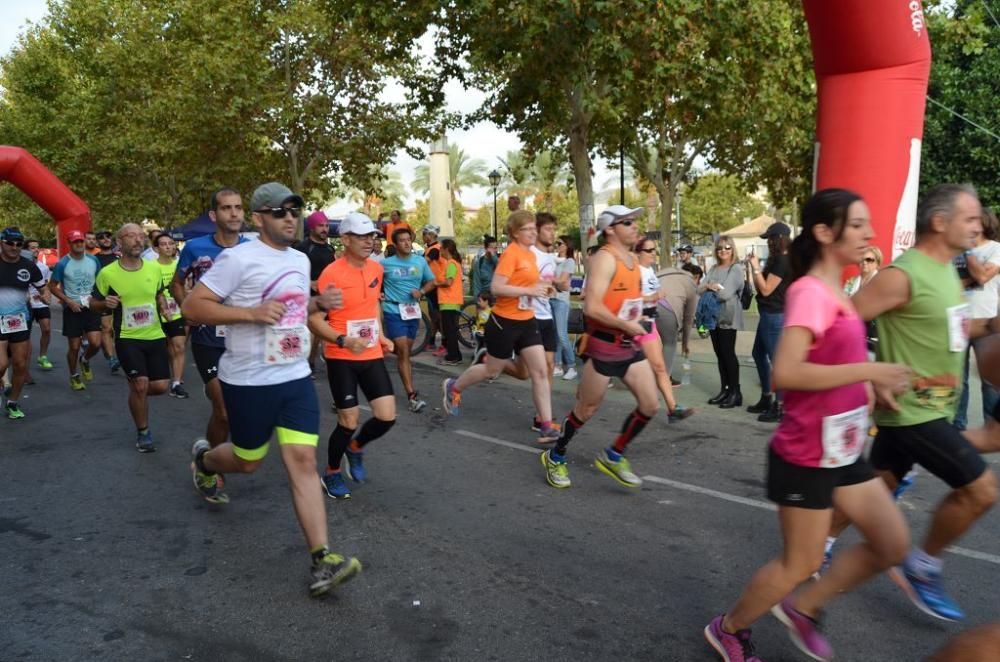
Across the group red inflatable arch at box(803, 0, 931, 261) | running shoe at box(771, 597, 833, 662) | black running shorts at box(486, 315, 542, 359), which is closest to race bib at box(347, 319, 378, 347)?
black running shorts at box(486, 315, 542, 359)

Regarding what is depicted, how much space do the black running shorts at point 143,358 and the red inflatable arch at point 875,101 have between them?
681cm

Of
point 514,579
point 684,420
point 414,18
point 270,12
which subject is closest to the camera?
point 514,579

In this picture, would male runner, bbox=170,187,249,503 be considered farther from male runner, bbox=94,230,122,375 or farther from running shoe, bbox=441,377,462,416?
male runner, bbox=94,230,122,375

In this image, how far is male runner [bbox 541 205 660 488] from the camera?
542 cm

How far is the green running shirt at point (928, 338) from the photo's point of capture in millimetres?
3480

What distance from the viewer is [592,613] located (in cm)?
376

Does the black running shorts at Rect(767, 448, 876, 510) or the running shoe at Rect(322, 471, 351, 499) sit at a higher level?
the black running shorts at Rect(767, 448, 876, 510)

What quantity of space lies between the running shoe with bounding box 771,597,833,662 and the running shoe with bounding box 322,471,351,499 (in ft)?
10.3

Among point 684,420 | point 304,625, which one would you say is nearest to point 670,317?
point 684,420

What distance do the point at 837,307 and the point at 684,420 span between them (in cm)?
543

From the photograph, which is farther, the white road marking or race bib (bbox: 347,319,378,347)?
race bib (bbox: 347,319,378,347)

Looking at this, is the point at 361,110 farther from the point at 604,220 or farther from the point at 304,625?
the point at 304,625

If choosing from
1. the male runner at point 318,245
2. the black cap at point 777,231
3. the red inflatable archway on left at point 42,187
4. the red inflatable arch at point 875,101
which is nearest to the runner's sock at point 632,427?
the black cap at point 777,231

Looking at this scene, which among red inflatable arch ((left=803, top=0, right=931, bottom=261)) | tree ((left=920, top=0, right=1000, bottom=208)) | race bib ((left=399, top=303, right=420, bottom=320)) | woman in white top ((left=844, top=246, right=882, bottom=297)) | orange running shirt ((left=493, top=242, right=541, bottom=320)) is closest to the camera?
orange running shirt ((left=493, top=242, right=541, bottom=320))
